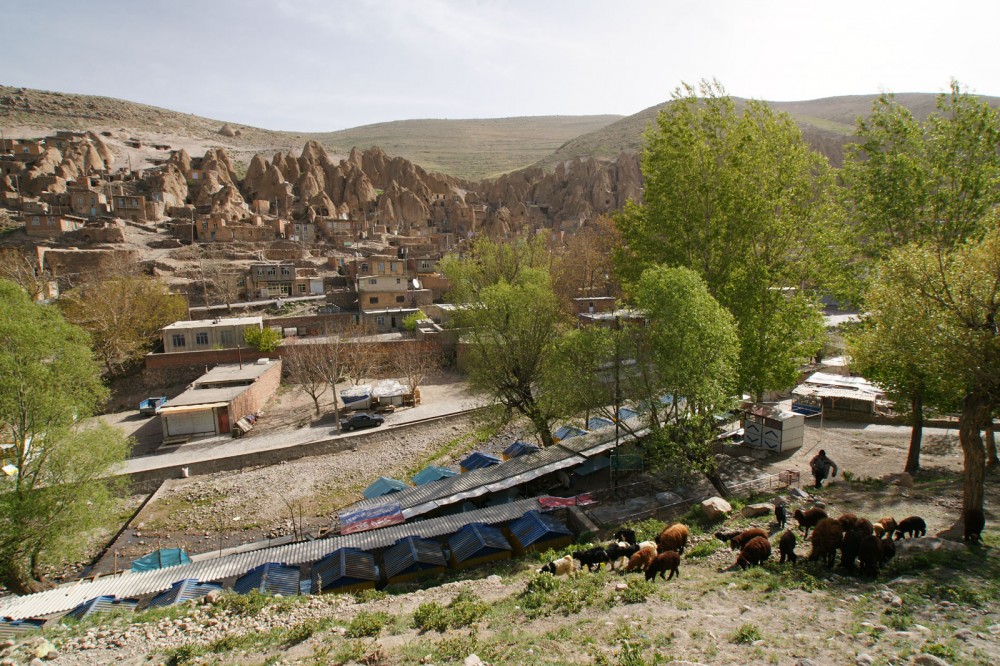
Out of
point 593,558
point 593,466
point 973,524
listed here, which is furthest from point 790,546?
point 593,466

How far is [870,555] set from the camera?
8492mm

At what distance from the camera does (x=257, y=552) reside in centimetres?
1340

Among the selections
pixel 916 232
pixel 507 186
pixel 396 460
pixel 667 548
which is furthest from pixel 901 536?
pixel 507 186

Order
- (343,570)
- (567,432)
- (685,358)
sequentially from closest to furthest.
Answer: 1. (343,570)
2. (685,358)
3. (567,432)

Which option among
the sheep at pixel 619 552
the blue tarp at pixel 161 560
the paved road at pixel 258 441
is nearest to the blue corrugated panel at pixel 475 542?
the sheep at pixel 619 552

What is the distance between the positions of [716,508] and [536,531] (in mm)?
4558

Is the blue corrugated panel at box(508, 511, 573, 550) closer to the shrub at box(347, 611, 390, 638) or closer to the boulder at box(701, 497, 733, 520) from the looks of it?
the boulder at box(701, 497, 733, 520)

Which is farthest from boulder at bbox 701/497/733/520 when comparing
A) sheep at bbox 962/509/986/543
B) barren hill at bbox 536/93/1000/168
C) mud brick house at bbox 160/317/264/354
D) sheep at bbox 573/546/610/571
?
barren hill at bbox 536/93/1000/168

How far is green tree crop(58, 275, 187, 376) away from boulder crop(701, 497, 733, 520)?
31660mm

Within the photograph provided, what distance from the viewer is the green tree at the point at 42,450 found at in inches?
501

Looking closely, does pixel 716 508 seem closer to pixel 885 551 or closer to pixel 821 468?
pixel 821 468

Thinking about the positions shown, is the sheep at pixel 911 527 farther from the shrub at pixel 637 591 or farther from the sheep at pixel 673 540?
the shrub at pixel 637 591

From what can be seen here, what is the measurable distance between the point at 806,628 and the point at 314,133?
18632 cm

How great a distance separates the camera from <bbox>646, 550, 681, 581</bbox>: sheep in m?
9.48
